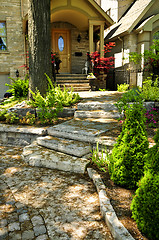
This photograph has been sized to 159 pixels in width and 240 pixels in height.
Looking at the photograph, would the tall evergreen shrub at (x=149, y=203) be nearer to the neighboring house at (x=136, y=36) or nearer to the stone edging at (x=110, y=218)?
the stone edging at (x=110, y=218)

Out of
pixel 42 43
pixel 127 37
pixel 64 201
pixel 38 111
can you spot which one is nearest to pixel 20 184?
pixel 64 201

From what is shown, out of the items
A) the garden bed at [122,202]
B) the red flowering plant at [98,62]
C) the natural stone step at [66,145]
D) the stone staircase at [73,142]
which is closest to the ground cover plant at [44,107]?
the stone staircase at [73,142]

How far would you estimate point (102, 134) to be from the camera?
5.16 m

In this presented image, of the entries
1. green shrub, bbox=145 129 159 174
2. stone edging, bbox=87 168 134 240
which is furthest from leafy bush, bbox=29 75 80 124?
green shrub, bbox=145 129 159 174

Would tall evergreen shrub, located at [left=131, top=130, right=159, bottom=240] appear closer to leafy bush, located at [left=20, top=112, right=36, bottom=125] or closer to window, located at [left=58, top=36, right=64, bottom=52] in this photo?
leafy bush, located at [left=20, top=112, right=36, bottom=125]

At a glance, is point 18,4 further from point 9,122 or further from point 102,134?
point 102,134

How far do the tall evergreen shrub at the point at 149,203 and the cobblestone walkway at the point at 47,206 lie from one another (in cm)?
46

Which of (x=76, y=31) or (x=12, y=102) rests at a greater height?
(x=76, y=31)

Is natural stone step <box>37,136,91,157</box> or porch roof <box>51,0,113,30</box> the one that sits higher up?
porch roof <box>51,0,113,30</box>

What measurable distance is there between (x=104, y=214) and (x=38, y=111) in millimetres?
4662

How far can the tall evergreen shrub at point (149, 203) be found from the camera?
89.9 inches

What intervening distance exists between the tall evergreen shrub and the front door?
12.7m

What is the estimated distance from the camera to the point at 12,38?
13344 millimetres

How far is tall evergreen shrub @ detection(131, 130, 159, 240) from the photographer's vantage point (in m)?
2.28
